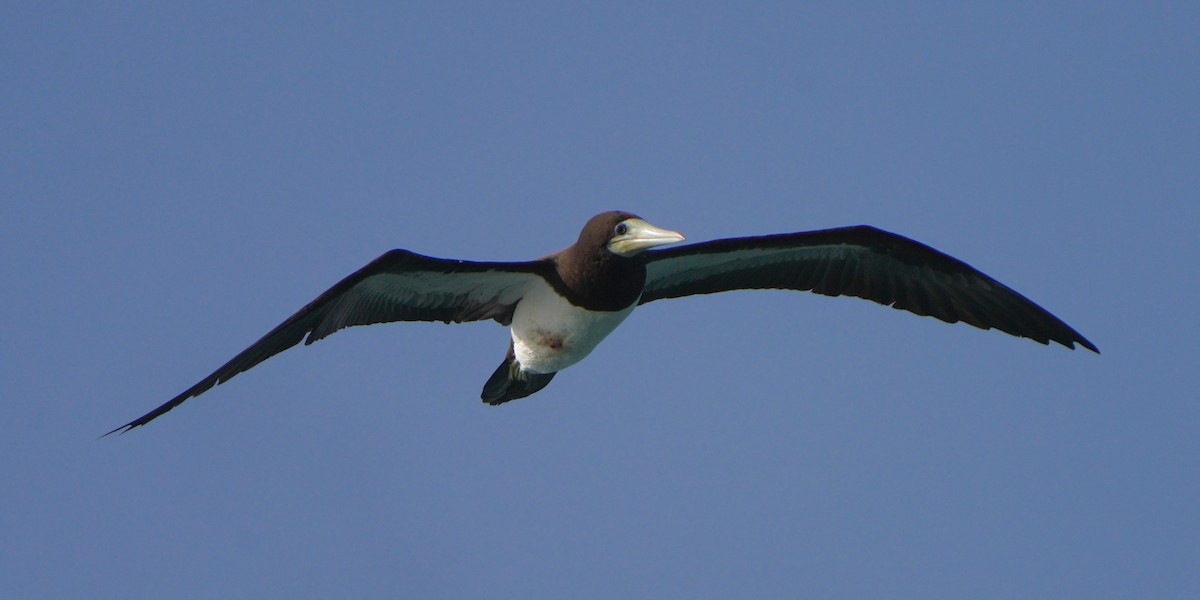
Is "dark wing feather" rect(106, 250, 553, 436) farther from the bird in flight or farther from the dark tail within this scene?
the dark tail

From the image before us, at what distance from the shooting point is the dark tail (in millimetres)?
12992

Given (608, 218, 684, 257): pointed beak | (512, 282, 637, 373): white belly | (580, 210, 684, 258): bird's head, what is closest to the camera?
(608, 218, 684, 257): pointed beak

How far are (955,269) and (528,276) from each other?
164 inches

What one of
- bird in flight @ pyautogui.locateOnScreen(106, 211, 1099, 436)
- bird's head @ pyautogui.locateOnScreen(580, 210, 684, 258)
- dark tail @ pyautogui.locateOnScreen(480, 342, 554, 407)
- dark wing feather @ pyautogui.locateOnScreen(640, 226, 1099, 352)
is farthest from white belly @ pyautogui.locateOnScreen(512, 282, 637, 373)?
dark wing feather @ pyautogui.locateOnScreen(640, 226, 1099, 352)

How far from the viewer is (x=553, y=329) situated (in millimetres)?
12258

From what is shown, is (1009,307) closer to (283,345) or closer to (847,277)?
(847,277)

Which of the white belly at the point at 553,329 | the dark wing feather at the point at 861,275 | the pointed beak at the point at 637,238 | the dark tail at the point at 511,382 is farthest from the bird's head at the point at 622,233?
the dark tail at the point at 511,382

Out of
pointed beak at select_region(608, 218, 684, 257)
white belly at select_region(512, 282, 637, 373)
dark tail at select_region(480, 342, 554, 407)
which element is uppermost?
pointed beak at select_region(608, 218, 684, 257)

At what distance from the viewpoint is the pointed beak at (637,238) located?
430 inches

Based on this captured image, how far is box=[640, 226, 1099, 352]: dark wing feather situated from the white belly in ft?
3.49

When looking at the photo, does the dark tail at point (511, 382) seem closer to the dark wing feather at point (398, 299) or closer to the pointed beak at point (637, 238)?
the dark wing feather at point (398, 299)

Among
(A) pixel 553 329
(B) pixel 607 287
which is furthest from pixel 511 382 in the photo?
(B) pixel 607 287

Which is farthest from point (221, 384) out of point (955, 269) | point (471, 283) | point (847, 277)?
point (955, 269)

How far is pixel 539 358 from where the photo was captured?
41.2 feet
